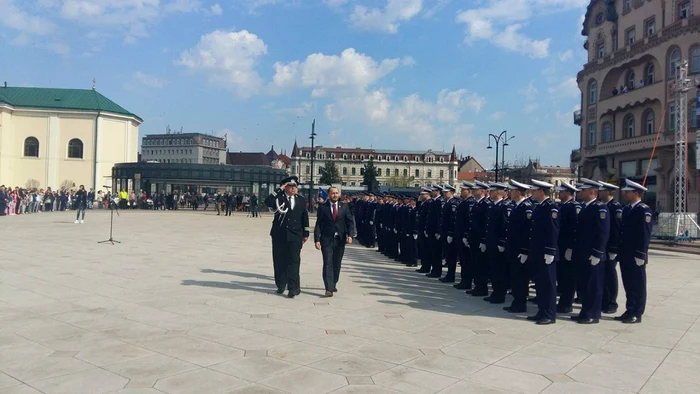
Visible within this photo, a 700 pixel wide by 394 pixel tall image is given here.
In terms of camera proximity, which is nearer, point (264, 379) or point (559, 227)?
point (264, 379)

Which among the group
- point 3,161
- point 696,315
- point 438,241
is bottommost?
point 696,315

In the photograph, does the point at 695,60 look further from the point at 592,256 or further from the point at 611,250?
the point at 592,256

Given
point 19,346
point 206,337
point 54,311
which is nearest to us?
point 19,346

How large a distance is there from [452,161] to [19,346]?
12220 centimetres

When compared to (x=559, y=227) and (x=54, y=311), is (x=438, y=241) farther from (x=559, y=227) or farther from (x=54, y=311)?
(x=54, y=311)

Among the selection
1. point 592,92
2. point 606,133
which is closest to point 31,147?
point 592,92

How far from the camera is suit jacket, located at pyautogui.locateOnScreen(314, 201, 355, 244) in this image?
31.1 ft

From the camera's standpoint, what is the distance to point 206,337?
648cm

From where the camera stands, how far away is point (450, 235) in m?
10.8

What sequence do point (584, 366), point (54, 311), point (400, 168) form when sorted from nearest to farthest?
1. point (584, 366)
2. point (54, 311)
3. point (400, 168)

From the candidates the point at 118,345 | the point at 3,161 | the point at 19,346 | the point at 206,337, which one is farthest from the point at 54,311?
the point at 3,161

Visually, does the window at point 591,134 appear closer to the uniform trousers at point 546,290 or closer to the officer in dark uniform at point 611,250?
the officer in dark uniform at point 611,250

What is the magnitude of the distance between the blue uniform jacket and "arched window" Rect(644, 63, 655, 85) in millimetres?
34494

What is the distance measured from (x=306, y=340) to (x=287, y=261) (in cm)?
296
